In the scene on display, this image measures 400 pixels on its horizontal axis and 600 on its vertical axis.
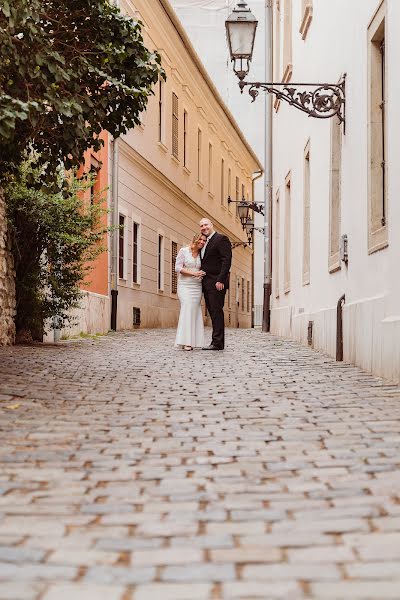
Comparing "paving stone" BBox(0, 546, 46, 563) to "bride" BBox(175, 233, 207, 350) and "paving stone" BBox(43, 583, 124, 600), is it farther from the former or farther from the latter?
"bride" BBox(175, 233, 207, 350)

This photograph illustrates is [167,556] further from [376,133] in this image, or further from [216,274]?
[216,274]

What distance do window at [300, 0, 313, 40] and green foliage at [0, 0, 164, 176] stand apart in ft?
23.0

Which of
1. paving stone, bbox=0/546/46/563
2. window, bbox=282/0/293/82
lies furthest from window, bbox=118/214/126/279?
paving stone, bbox=0/546/46/563

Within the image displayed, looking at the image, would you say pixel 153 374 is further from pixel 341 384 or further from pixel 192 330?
pixel 192 330

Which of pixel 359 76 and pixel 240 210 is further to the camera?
pixel 240 210

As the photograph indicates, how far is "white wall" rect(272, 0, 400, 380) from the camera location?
8.85 m

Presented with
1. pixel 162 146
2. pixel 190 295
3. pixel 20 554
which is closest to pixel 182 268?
pixel 190 295

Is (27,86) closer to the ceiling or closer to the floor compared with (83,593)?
closer to the ceiling

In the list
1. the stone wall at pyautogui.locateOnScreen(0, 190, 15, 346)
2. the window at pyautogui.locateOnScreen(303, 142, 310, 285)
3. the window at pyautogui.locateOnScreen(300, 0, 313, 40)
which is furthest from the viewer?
the window at pyautogui.locateOnScreen(303, 142, 310, 285)

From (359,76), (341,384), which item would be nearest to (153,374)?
(341,384)

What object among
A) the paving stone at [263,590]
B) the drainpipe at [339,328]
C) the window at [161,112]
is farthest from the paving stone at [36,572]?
the window at [161,112]

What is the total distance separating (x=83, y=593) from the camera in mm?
2770

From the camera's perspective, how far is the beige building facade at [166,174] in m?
23.6

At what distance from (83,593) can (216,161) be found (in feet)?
116
